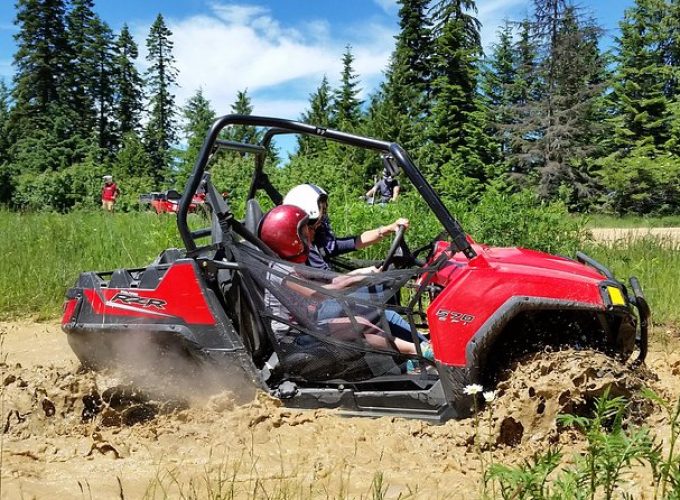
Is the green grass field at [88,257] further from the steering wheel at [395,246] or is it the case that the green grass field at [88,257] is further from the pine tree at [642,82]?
the pine tree at [642,82]

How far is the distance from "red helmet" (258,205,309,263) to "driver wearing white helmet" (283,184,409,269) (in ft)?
0.84

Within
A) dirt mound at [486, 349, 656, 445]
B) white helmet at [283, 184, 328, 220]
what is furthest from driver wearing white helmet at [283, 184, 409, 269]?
dirt mound at [486, 349, 656, 445]

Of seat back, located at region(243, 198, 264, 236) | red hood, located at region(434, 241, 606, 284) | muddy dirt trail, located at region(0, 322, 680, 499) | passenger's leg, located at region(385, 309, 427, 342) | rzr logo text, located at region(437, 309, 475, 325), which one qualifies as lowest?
muddy dirt trail, located at region(0, 322, 680, 499)

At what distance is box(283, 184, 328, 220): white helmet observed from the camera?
409 cm

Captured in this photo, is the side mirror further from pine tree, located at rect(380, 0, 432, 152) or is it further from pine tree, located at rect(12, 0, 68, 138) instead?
pine tree, located at rect(12, 0, 68, 138)

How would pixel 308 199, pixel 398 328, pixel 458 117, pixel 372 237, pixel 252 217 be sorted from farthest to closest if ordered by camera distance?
pixel 458 117
pixel 372 237
pixel 308 199
pixel 252 217
pixel 398 328

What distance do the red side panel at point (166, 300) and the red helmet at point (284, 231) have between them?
1.55ft

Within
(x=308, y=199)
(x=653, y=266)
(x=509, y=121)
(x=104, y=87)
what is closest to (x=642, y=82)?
(x=509, y=121)

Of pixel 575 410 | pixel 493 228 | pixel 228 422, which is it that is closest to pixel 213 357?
pixel 228 422

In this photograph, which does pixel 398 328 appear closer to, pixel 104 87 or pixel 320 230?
pixel 320 230

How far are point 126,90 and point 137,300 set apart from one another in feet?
172

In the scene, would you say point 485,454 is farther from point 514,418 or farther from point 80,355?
point 80,355

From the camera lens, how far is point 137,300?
143 inches

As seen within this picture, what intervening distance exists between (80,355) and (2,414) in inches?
21.2
